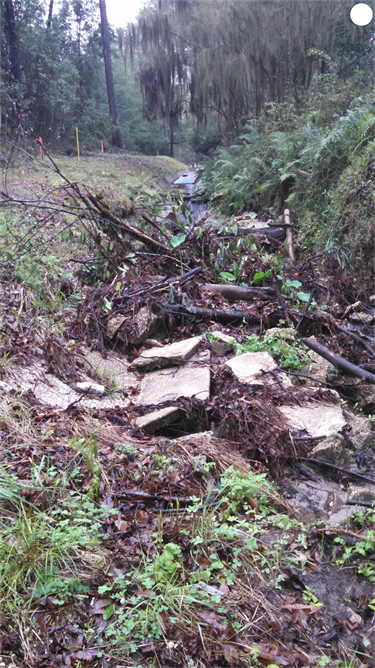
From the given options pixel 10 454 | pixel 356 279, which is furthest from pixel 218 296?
pixel 10 454

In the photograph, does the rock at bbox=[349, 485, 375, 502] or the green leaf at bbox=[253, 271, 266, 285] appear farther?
the green leaf at bbox=[253, 271, 266, 285]

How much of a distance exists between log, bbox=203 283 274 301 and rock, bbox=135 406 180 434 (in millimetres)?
2568

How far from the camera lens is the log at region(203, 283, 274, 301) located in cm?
560

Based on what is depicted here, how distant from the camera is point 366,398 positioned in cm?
383

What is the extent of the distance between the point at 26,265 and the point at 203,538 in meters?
4.30

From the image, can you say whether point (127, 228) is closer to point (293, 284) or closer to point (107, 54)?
point (293, 284)

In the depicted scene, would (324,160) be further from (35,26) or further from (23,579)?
(35,26)

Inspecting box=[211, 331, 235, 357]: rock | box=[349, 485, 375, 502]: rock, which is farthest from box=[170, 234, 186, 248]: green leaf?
box=[349, 485, 375, 502]: rock

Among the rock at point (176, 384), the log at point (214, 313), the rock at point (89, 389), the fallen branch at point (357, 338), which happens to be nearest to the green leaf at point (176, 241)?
the log at point (214, 313)

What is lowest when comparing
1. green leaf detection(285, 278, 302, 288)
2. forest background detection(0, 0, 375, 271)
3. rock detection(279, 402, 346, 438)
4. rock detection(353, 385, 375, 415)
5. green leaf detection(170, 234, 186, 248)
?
rock detection(353, 385, 375, 415)

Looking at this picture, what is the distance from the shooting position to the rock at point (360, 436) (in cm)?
326

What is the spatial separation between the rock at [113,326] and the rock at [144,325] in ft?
0.50

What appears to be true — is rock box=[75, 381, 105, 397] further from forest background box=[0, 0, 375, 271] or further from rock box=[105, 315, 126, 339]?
forest background box=[0, 0, 375, 271]

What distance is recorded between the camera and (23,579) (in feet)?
6.29
